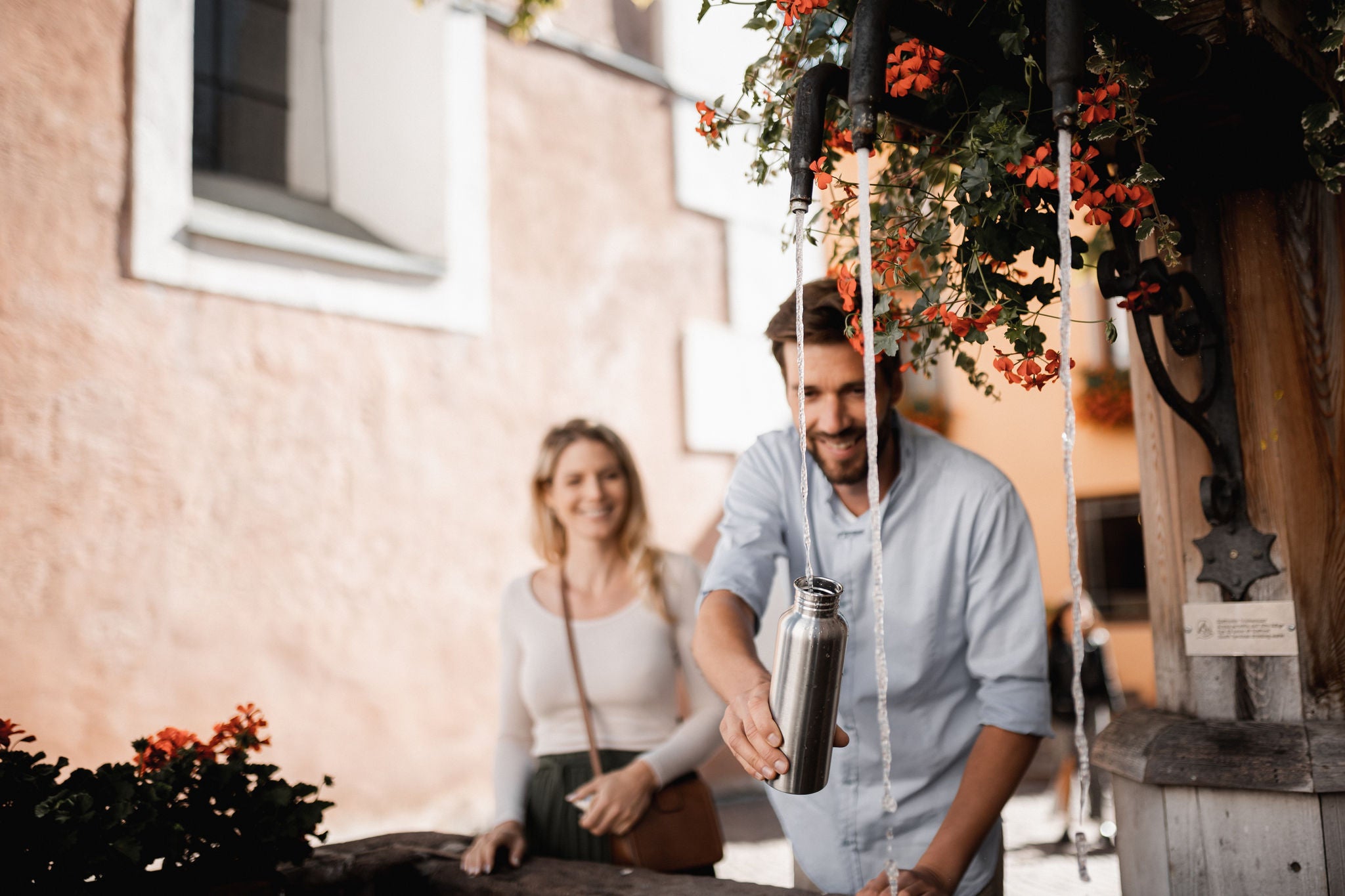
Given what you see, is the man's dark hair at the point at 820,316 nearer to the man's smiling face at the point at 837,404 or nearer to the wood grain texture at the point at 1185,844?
the man's smiling face at the point at 837,404

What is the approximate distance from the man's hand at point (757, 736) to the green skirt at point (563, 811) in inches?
41.9

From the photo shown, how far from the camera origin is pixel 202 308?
5.42 m

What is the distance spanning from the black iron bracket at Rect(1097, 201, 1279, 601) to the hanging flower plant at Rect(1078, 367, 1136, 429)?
9.65 metres

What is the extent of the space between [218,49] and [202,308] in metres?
1.53

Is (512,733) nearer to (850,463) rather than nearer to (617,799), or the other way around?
(617,799)

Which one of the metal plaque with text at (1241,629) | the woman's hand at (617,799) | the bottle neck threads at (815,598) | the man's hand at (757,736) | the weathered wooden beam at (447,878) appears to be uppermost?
the bottle neck threads at (815,598)

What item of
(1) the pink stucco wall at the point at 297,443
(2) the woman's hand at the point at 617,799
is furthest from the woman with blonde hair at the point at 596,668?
(1) the pink stucco wall at the point at 297,443

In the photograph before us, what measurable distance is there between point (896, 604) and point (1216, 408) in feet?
2.25

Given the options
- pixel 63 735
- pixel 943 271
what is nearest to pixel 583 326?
pixel 63 735

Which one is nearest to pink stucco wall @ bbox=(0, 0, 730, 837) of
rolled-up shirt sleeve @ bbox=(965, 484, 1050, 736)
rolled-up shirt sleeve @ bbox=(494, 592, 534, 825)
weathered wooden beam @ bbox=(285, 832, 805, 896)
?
rolled-up shirt sleeve @ bbox=(494, 592, 534, 825)

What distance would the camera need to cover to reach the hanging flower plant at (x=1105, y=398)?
10852 millimetres

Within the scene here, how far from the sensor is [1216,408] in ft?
5.57

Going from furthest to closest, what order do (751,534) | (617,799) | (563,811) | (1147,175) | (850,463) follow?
(563,811), (617,799), (751,534), (850,463), (1147,175)

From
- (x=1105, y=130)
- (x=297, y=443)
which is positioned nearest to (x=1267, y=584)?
(x=1105, y=130)
